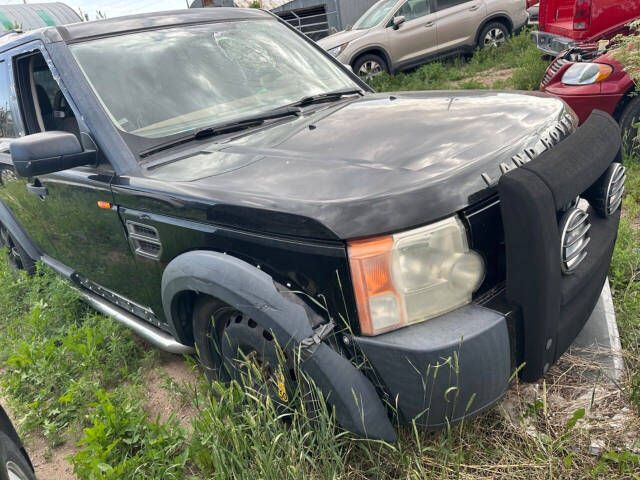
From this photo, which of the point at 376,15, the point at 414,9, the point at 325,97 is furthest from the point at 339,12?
the point at 325,97

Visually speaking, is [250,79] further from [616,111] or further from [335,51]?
[335,51]

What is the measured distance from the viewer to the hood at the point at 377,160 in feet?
5.62

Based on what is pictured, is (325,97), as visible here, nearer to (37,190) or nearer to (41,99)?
(41,99)

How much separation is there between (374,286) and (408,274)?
0.11 metres

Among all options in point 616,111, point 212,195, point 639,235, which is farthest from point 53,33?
point 616,111

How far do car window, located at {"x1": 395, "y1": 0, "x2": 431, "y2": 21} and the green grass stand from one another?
7739mm

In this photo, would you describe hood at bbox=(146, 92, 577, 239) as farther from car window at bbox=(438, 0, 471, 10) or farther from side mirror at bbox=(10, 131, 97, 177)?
car window at bbox=(438, 0, 471, 10)

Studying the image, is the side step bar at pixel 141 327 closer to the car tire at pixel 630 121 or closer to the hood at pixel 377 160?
the hood at pixel 377 160

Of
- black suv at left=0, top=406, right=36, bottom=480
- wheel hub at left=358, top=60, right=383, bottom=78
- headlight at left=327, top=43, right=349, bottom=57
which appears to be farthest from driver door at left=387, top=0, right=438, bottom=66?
black suv at left=0, top=406, right=36, bottom=480

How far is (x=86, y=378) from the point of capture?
3.04 metres

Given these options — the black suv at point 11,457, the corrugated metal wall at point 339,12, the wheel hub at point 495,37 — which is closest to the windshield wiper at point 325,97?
the black suv at point 11,457

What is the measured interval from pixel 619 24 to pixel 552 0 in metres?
1.49

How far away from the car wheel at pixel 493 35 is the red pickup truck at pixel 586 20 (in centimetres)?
377

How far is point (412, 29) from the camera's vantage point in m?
10.4
